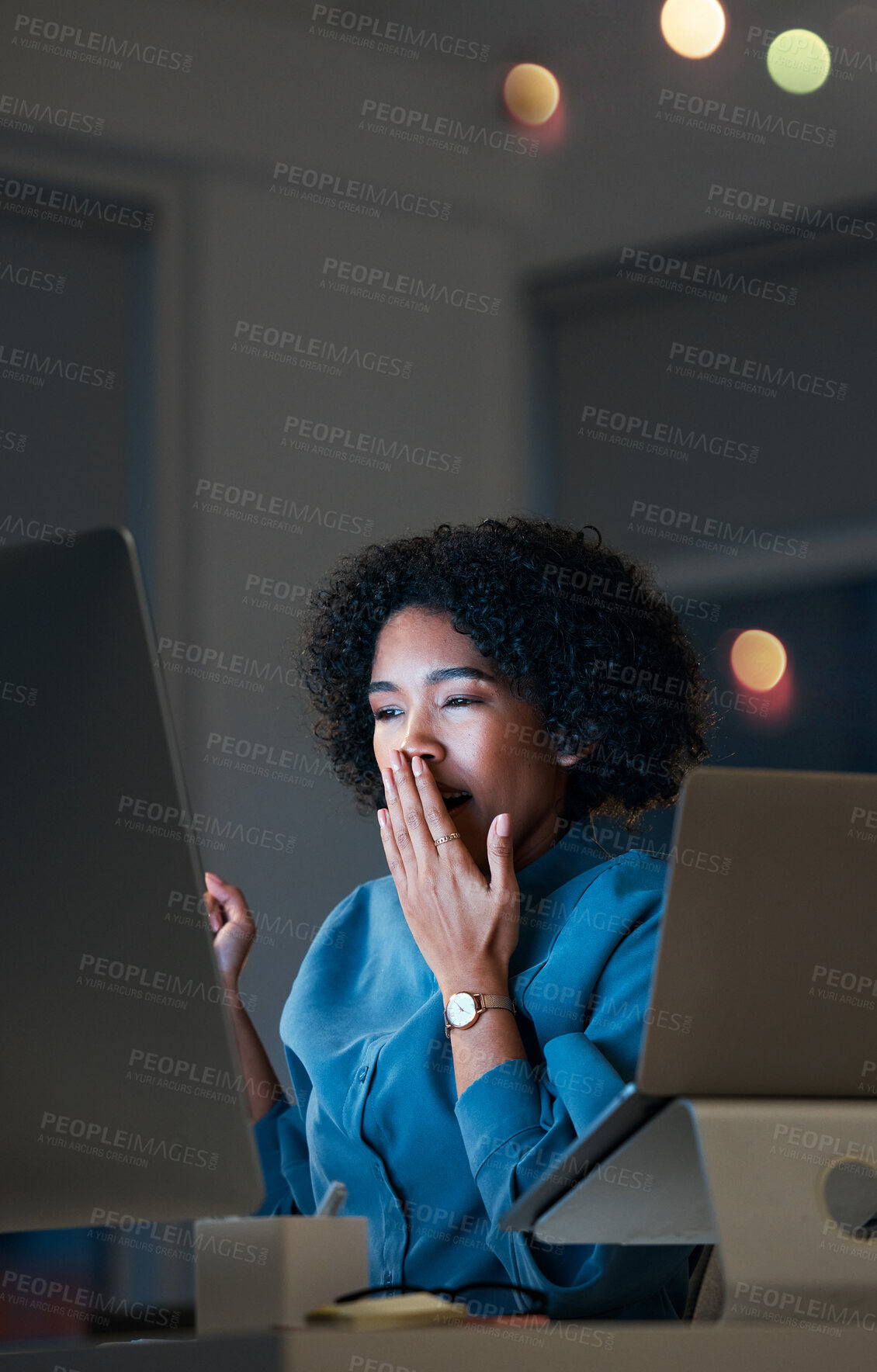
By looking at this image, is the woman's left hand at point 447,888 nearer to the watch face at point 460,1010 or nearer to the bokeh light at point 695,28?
the watch face at point 460,1010

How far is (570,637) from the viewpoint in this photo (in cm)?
168

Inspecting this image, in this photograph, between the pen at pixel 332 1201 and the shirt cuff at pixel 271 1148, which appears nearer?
the pen at pixel 332 1201

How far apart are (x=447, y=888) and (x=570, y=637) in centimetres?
37

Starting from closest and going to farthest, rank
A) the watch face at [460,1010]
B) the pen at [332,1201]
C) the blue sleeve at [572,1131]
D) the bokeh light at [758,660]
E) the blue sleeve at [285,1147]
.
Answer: the pen at [332,1201]
the blue sleeve at [572,1131]
the watch face at [460,1010]
the blue sleeve at [285,1147]
the bokeh light at [758,660]

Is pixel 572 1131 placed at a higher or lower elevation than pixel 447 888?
lower

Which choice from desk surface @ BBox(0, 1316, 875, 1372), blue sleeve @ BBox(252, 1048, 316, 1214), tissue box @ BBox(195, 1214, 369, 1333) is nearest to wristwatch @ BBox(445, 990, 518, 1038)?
blue sleeve @ BBox(252, 1048, 316, 1214)

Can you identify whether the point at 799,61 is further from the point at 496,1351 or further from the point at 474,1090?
the point at 496,1351

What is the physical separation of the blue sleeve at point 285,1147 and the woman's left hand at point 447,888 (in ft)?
0.89

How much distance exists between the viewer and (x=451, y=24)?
292 centimetres

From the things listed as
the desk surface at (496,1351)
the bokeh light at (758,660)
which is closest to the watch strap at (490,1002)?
the desk surface at (496,1351)

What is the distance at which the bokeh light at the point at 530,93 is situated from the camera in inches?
113

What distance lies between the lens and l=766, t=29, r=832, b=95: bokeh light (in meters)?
2.73

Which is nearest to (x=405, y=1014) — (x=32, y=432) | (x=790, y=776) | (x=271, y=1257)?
(x=271, y=1257)

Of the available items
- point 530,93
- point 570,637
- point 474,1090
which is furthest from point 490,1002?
point 530,93
